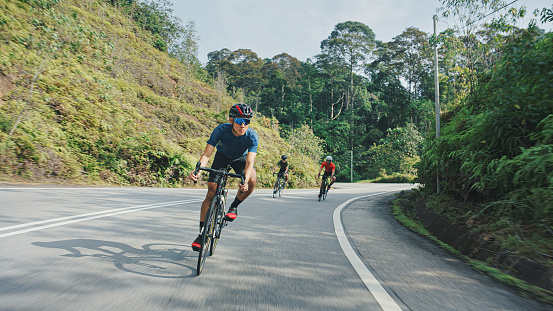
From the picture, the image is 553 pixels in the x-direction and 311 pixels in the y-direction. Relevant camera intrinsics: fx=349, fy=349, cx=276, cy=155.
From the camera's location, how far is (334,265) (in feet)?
13.5

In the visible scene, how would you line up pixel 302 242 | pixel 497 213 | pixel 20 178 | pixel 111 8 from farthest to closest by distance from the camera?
pixel 111 8, pixel 20 178, pixel 497 213, pixel 302 242

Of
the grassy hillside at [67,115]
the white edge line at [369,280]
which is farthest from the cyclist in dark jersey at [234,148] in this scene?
the grassy hillside at [67,115]

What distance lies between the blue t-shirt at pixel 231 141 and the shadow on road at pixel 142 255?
4.58 ft

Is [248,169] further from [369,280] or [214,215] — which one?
[369,280]

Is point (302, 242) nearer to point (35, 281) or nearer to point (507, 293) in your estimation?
point (507, 293)

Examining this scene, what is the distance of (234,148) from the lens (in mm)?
4648

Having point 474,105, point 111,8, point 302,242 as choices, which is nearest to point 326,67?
point 111,8

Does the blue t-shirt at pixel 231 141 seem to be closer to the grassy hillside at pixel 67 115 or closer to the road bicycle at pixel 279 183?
the road bicycle at pixel 279 183

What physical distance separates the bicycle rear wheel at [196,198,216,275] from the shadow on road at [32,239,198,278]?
0.41ft

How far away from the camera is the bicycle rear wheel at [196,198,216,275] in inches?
137

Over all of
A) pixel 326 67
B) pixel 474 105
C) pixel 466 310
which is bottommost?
pixel 466 310

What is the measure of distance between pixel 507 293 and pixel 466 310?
807 mm

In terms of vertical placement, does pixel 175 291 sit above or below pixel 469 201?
below

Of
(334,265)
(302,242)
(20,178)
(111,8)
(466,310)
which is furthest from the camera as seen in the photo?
(111,8)
